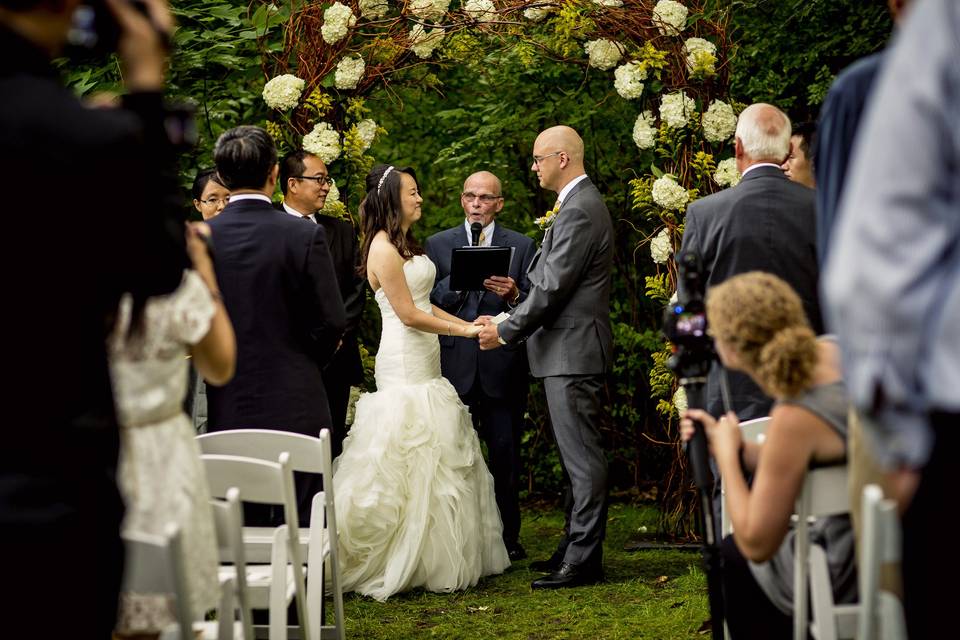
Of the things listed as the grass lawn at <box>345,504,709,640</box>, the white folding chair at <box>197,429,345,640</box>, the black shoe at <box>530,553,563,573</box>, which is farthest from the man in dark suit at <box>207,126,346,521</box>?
the black shoe at <box>530,553,563,573</box>

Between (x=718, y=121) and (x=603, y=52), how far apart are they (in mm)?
688

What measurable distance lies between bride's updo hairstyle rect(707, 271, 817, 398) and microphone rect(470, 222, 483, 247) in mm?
3696

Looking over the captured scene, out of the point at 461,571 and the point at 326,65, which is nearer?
the point at 461,571

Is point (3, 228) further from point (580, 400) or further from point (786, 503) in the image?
point (580, 400)

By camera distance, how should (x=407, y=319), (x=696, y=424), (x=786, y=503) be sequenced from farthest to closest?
1. (x=407, y=319)
2. (x=696, y=424)
3. (x=786, y=503)

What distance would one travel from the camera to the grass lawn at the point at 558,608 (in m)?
4.83

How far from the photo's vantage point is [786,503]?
8.79ft

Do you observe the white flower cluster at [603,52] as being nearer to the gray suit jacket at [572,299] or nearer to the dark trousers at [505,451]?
the gray suit jacket at [572,299]

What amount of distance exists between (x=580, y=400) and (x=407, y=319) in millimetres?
Result: 940

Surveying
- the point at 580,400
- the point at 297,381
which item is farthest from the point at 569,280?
the point at 297,381

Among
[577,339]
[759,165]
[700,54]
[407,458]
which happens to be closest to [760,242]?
[759,165]

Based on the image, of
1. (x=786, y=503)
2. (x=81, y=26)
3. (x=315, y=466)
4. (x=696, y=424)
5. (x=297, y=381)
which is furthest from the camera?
(x=297, y=381)

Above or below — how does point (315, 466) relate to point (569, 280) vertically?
below

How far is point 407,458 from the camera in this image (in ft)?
18.1
